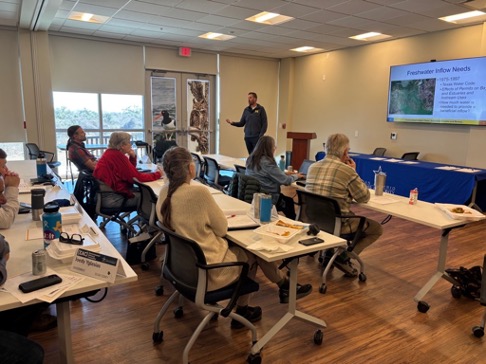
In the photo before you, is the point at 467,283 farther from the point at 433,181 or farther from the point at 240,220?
the point at 433,181

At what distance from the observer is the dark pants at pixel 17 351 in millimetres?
1254

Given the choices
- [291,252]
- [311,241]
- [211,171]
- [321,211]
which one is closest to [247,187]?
[321,211]

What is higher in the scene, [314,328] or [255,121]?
[255,121]

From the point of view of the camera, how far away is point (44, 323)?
2439 millimetres

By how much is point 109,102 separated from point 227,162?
13.6 ft

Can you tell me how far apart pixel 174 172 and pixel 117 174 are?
1876 mm

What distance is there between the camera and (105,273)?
5.05 ft

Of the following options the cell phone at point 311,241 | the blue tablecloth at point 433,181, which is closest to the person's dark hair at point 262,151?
the cell phone at point 311,241

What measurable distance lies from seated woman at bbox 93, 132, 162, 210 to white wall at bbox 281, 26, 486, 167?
17.8ft

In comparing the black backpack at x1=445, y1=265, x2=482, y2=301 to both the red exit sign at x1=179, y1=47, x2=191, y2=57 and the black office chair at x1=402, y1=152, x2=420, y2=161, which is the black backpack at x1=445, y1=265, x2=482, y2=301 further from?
the red exit sign at x1=179, y1=47, x2=191, y2=57

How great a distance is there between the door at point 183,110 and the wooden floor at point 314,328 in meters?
5.85

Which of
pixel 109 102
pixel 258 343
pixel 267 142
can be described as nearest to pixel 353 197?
pixel 267 142

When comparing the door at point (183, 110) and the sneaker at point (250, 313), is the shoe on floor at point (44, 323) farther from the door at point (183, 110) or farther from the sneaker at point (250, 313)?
the door at point (183, 110)

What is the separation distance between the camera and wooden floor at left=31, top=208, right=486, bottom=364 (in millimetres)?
2227
